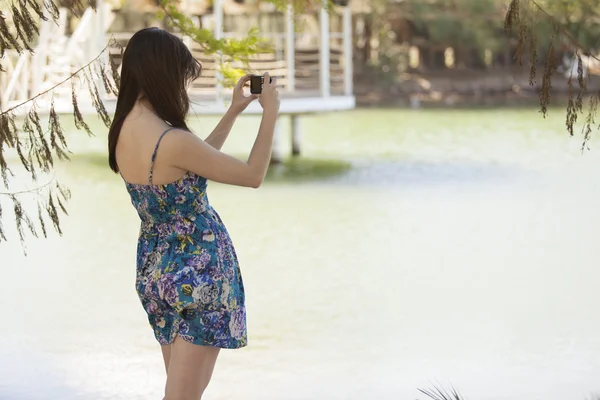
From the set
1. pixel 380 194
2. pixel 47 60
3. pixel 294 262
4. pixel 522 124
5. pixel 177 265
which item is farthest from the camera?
pixel 522 124

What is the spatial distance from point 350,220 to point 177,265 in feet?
22.4

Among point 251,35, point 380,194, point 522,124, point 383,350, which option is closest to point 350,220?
point 380,194

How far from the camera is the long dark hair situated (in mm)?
2564

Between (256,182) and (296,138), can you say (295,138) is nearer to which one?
(296,138)

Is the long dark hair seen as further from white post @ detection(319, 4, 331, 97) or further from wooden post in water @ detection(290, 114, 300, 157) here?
wooden post in water @ detection(290, 114, 300, 157)

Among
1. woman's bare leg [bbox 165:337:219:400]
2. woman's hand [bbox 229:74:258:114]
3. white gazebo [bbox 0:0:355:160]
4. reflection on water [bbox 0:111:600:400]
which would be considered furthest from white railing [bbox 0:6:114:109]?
woman's bare leg [bbox 165:337:219:400]

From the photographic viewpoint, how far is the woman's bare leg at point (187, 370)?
259 centimetres

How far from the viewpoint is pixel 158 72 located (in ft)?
8.44

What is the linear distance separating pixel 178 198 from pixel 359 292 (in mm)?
4051

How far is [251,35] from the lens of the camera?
4562mm

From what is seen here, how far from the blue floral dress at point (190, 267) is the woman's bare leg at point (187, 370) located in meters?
0.02

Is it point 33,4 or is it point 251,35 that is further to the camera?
point 251,35

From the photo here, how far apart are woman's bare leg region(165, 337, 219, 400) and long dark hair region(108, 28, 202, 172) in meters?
0.53

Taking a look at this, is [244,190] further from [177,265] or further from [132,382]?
[177,265]
